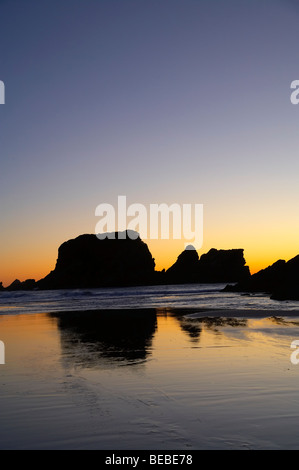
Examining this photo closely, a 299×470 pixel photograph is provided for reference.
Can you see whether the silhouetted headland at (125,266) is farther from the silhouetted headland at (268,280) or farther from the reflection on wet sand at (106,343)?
the reflection on wet sand at (106,343)

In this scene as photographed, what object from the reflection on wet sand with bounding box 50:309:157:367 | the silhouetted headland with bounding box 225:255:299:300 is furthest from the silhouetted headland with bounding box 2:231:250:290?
the reflection on wet sand with bounding box 50:309:157:367

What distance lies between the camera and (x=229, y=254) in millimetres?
153375

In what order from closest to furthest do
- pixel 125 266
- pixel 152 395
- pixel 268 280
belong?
1. pixel 152 395
2. pixel 268 280
3. pixel 125 266

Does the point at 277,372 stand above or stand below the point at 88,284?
above

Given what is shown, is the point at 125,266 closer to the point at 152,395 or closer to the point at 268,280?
the point at 268,280

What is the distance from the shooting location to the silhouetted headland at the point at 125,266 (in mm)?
149625

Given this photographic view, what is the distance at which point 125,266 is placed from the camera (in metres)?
160

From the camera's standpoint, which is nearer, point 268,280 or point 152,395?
point 152,395

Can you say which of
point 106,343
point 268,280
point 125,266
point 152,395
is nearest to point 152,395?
point 152,395

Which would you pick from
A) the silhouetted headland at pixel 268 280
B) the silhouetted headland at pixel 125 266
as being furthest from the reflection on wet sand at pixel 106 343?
the silhouetted headland at pixel 125 266

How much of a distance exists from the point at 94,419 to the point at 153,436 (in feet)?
3.85
